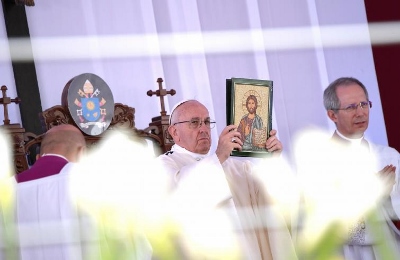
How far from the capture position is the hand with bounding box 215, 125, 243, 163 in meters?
3.88

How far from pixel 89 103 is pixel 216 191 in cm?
120

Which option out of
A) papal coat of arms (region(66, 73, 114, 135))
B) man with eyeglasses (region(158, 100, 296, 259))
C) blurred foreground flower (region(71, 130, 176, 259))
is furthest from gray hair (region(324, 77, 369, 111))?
papal coat of arms (region(66, 73, 114, 135))

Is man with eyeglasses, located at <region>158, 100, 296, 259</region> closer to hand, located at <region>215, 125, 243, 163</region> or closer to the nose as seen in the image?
hand, located at <region>215, 125, 243, 163</region>

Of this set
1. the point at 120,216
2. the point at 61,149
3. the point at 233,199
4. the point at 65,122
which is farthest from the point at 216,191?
the point at 120,216

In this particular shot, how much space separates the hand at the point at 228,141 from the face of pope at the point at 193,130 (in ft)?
1.16

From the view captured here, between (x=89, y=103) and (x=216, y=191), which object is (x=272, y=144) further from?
(x=89, y=103)

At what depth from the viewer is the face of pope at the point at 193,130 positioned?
432cm

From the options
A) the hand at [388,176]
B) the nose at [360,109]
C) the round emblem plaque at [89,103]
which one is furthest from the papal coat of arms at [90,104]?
the hand at [388,176]

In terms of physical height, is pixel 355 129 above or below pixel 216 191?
above

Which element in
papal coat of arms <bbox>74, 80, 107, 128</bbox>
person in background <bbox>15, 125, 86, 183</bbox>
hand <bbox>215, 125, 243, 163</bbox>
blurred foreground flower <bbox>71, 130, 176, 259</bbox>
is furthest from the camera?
papal coat of arms <bbox>74, 80, 107, 128</bbox>

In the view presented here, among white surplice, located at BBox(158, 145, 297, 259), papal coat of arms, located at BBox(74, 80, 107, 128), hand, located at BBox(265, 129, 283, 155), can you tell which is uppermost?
papal coat of arms, located at BBox(74, 80, 107, 128)

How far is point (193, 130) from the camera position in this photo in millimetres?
4332

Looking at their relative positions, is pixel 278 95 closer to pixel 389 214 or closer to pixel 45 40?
pixel 45 40

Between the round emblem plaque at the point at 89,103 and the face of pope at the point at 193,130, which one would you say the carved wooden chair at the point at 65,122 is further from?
the face of pope at the point at 193,130
